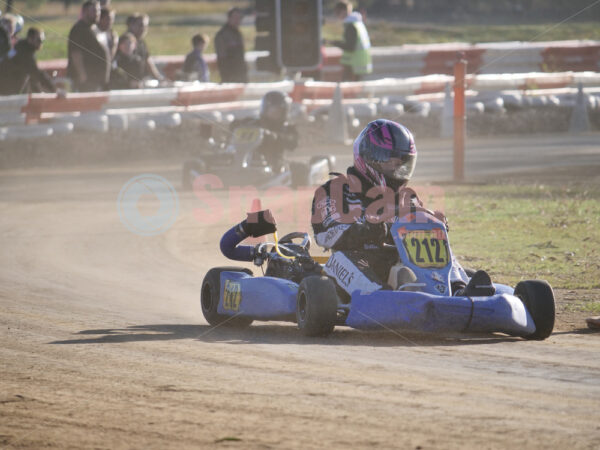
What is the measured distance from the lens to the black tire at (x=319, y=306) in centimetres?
651

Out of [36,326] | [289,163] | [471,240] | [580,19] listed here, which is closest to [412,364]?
[36,326]

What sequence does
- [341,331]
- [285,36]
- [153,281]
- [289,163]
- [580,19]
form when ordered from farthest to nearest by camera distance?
[580,19]
[285,36]
[289,163]
[153,281]
[341,331]

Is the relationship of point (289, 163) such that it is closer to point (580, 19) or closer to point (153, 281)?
Result: point (153, 281)

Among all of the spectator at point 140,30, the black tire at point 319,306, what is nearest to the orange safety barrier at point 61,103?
the spectator at point 140,30

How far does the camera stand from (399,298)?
634cm

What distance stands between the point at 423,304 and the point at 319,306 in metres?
0.61

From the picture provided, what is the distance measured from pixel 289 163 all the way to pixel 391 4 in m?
34.8

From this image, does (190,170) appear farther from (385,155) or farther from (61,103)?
(385,155)

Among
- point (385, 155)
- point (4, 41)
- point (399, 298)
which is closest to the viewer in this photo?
point (399, 298)

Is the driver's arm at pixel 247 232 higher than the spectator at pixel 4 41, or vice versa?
the spectator at pixel 4 41

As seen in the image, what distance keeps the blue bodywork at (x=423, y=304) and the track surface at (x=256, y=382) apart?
0.12 metres

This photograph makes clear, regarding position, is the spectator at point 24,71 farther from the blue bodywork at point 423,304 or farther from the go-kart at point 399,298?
the blue bodywork at point 423,304

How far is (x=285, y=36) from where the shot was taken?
16.7 metres


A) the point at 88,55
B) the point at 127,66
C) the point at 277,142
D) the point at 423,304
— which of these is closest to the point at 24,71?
the point at 88,55
